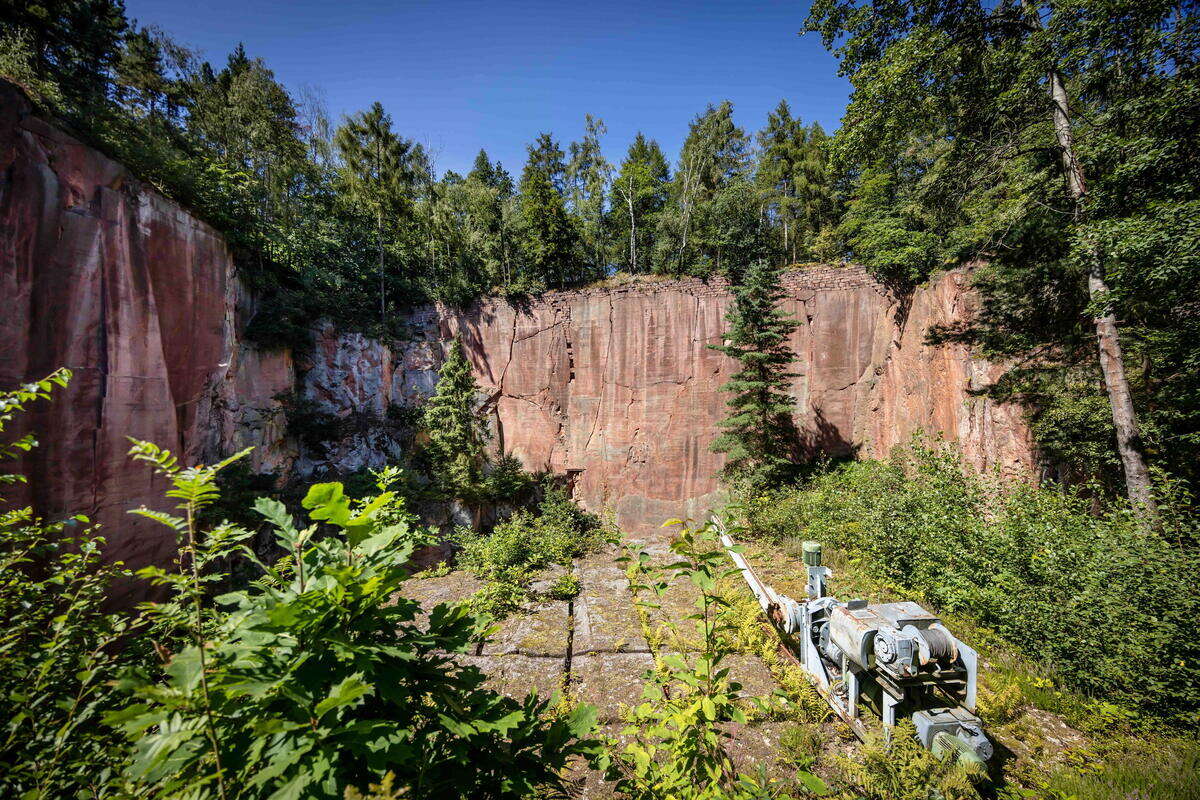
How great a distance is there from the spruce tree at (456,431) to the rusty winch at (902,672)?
11.0m

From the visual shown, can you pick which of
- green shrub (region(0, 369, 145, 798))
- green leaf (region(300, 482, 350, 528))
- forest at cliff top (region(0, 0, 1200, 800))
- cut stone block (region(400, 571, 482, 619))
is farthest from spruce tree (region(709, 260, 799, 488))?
green shrub (region(0, 369, 145, 798))

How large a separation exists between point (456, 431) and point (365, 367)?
12.4 feet

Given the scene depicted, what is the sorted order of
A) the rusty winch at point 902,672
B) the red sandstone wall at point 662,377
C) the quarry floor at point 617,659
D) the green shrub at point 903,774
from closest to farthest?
the green shrub at point 903,774, the rusty winch at point 902,672, the quarry floor at point 617,659, the red sandstone wall at point 662,377

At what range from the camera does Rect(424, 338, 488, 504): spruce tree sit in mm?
12484

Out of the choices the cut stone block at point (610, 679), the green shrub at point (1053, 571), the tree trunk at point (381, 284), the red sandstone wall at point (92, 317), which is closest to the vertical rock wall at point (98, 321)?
the red sandstone wall at point (92, 317)

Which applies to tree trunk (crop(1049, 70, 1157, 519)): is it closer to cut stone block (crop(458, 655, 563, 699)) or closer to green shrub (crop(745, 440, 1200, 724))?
green shrub (crop(745, 440, 1200, 724))

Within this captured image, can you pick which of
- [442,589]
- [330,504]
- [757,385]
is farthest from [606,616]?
[757,385]

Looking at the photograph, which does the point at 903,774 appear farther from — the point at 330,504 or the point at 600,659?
the point at 330,504

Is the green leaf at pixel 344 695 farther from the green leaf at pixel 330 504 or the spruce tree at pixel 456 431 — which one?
the spruce tree at pixel 456 431

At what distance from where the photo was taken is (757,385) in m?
9.66

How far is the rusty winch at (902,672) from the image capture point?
2.62 m

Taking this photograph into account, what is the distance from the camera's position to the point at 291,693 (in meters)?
0.94

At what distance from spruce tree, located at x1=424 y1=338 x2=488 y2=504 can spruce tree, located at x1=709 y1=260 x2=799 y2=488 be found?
773 centimetres

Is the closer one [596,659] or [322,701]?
[322,701]
